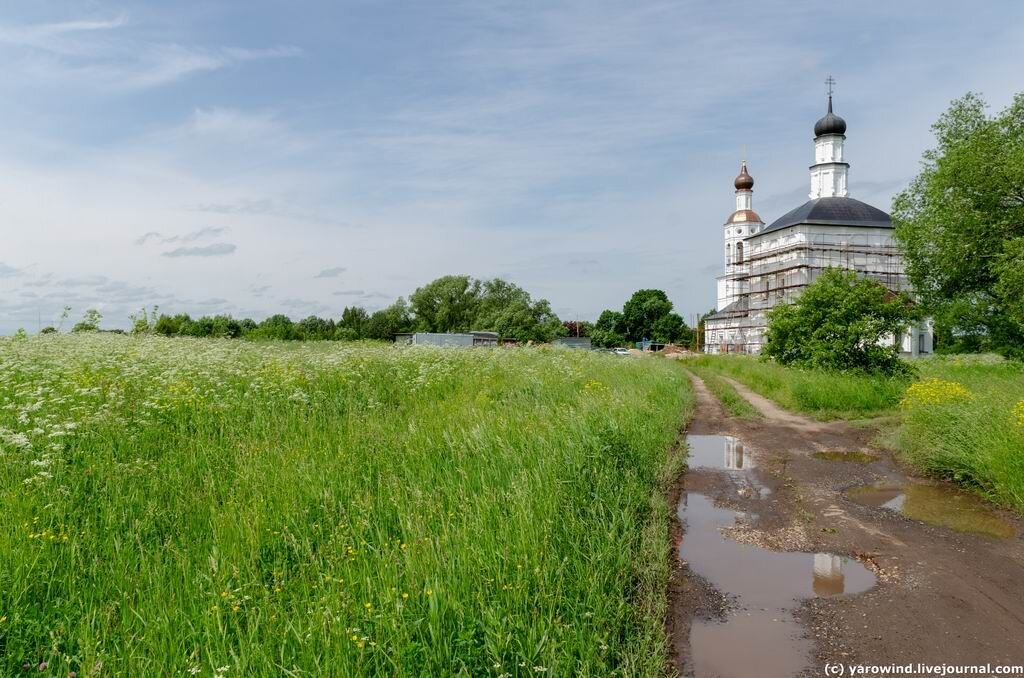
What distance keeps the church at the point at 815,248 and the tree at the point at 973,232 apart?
38.5 metres

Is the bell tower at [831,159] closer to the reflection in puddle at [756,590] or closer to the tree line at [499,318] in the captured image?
the tree line at [499,318]

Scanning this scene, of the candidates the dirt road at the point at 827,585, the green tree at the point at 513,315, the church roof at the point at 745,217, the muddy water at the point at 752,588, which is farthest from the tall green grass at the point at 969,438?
the church roof at the point at 745,217

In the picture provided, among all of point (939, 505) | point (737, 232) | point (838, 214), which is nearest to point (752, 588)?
point (939, 505)

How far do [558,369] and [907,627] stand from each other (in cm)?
1297

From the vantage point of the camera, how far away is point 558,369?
17.6 meters

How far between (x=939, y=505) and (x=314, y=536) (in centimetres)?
785

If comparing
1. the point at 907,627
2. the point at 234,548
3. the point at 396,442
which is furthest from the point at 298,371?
the point at 907,627

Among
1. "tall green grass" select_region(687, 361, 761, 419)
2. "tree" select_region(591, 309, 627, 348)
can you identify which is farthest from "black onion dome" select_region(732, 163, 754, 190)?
"tall green grass" select_region(687, 361, 761, 419)

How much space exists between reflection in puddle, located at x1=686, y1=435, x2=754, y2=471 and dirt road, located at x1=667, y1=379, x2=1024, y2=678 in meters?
1.46

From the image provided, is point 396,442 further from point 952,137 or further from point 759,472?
point 952,137

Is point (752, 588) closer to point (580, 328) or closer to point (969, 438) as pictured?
point (969, 438)

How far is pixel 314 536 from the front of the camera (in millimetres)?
5348

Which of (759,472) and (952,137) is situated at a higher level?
(952,137)

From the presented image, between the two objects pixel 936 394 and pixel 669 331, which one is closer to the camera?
pixel 936 394
